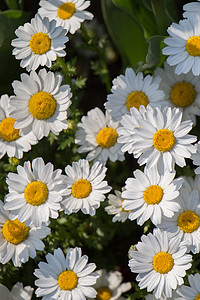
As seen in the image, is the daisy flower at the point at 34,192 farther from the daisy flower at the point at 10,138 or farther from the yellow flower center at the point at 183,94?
the yellow flower center at the point at 183,94

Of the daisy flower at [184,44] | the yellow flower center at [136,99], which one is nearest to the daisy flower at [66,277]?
the yellow flower center at [136,99]

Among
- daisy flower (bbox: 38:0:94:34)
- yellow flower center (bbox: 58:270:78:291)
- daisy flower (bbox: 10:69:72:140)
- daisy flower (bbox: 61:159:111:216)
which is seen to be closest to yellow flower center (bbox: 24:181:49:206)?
daisy flower (bbox: 61:159:111:216)

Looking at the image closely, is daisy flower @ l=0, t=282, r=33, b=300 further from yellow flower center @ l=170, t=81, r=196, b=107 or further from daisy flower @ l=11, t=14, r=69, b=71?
yellow flower center @ l=170, t=81, r=196, b=107

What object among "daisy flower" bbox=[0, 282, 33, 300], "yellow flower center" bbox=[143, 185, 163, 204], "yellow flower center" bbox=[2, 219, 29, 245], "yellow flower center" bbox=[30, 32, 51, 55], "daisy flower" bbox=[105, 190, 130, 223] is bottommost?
"daisy flower" bbox=[0, 282, 33, 300]

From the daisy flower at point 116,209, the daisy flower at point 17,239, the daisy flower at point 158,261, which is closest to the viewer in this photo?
the daisy flower at point 158,261

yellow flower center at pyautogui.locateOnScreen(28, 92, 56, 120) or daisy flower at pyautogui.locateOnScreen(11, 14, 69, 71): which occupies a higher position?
daisy flower at pyautogui.locateOnScreen(11, 14, 69, 71)

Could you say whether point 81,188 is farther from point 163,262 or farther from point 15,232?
point 163,262

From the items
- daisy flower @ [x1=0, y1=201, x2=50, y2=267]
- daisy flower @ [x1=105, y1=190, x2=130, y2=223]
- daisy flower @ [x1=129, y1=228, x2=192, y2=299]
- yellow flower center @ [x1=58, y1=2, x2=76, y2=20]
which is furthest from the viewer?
yellow flower center @ [x1=58, y1=2, x2=76, y2=20]
